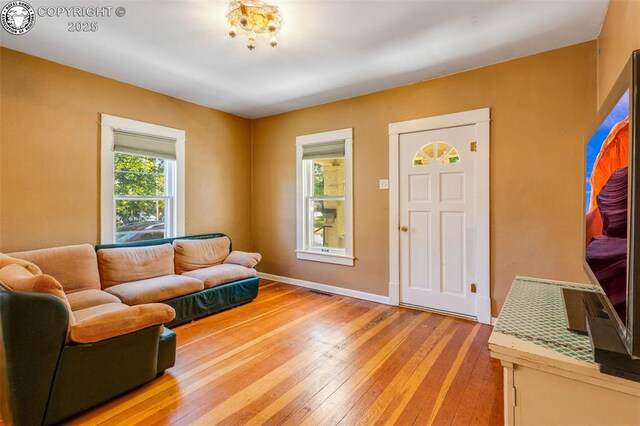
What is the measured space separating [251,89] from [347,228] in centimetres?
213

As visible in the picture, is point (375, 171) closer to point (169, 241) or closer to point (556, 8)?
point (556, 8)

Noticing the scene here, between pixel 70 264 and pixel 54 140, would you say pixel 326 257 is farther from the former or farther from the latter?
pixel 54 140

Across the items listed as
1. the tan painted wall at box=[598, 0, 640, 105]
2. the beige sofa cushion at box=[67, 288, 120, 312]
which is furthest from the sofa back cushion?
the tan painted wall at box=[598, 0, 640, 105]

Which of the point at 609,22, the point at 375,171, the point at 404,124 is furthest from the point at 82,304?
the point at 609,22

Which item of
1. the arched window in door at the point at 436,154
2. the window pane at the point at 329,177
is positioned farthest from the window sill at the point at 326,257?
the arched window in door at the point at 436,154

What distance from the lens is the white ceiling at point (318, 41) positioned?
217 centimetres

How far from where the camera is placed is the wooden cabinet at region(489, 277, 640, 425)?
0.88 metres

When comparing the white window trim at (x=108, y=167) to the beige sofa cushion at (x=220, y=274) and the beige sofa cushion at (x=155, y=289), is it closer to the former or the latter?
the beige sofa cushion at (x=155, y=289)

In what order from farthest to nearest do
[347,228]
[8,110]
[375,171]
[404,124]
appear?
[347,228] < [375,171] < [404,124] < [8,110]

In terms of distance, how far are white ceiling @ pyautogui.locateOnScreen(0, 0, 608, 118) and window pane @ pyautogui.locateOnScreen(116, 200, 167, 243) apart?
4.68 feet

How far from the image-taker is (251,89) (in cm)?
371

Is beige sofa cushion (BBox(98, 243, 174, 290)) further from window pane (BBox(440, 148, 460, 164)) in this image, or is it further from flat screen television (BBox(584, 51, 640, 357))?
flat screen television (BBox(584, 51, 640, 357))

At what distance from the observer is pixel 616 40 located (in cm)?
192

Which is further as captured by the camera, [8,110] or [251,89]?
A: [251,89]
